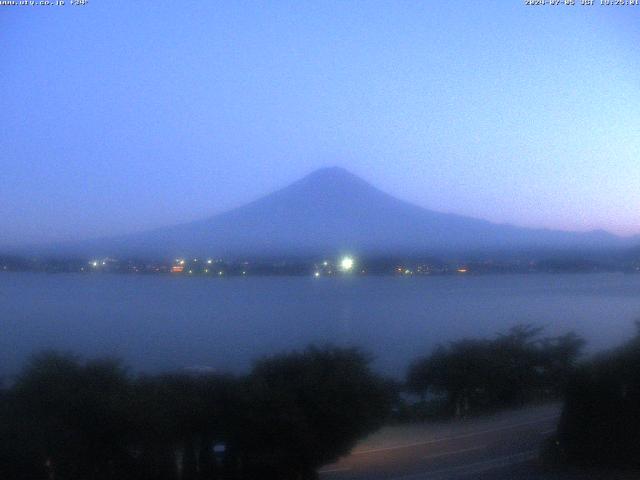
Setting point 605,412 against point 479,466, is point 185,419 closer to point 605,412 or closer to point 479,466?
point 479,466

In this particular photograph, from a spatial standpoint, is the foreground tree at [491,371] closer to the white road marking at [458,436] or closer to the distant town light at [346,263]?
the white road marking at [458,436]

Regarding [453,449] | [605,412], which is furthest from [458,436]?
[605,412]

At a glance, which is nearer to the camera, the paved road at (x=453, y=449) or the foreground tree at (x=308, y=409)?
the foreground tree at (x=308, y=409)

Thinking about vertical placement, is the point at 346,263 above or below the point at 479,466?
above

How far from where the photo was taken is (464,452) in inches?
345

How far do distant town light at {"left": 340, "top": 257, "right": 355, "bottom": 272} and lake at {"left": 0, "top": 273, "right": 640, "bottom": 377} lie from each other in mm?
337

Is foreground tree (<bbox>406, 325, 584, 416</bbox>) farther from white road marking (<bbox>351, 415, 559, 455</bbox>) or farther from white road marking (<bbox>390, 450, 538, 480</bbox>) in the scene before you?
white road marking (<bbox>390, 450, 538, 480</bbox>)

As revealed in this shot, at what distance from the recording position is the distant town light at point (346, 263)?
20269mm

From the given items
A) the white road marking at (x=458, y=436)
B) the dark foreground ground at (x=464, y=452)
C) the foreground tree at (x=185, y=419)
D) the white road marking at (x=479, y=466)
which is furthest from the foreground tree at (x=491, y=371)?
the foreground tree at (x=185, y=419)

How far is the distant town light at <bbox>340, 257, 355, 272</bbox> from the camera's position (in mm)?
20269

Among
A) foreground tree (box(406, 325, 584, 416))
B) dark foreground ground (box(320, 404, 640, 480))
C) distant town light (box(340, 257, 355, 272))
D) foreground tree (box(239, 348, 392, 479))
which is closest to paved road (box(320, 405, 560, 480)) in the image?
dark foreground ground (box(320, 404, 640, 480))

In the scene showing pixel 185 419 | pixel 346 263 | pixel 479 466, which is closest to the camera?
pixel 185 419

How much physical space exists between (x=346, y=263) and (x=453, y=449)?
1184 centimetres

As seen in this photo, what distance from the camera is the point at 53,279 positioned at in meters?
17.8
